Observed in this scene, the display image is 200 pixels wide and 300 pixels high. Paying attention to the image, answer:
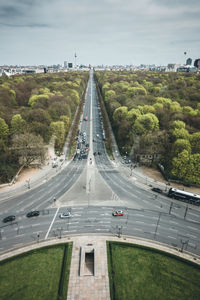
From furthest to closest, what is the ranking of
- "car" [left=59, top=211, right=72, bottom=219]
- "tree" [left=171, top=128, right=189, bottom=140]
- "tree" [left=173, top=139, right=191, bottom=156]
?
"tree" [left=171, top=128, right=189, bottom=140] → "tree" [left=173, top=139, right=191, bottom=156] → "car" [left=59, top=211, right=72, bottom=219]

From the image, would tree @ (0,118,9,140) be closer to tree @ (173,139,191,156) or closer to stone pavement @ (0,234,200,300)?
stone pavement @ (0,234,200,300)

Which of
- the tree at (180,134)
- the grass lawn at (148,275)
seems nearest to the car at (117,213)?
the grass lawn at (148,275)

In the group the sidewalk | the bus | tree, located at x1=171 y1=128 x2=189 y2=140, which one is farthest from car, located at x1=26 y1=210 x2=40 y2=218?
tree, located at x1=171 y1=128 x2=189 y2=140

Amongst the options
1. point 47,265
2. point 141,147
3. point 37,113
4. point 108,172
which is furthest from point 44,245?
point 37,113

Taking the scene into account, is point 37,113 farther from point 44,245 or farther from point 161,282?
point 161,282

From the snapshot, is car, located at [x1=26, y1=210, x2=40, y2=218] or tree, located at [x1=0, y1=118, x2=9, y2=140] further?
tree, located at [x1=0, y1=118, x2=9, y2=140]

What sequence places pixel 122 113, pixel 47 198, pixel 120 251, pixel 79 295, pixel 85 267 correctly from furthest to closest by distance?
pixel 122 113 < pixel 47 198 < pixel 120 251 < pixel 85 267 < pixel 79 295

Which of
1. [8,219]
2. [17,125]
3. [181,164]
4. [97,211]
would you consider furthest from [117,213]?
[17,125]
